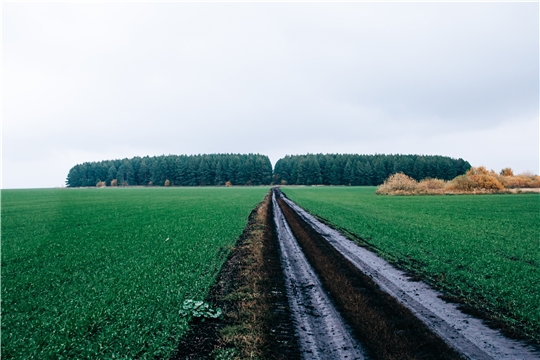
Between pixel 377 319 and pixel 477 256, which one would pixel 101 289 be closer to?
pixel 377 319

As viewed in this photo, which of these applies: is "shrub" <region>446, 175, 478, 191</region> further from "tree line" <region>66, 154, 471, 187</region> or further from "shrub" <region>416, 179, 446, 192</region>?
"tree line" <region>66, 154, 471, 187</region>

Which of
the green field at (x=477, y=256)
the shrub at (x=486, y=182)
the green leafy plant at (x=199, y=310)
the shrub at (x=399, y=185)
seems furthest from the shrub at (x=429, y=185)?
the green leafy plant at (x=199, y=310)

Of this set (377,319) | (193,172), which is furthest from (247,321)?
(193,172)

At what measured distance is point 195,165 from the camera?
166875mm

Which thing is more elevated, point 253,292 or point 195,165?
point 195,165

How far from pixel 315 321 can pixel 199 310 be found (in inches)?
119

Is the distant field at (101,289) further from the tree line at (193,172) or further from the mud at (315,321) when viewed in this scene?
the tree line at (193,172)

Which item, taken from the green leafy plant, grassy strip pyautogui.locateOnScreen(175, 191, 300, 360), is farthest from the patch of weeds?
the green leafy plant

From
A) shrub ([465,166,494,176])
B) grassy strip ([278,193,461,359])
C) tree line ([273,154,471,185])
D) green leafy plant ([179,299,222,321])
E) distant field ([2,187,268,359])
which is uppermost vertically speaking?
tree line ([273,154,471,185])

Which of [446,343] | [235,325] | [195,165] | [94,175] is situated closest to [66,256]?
[235,325]

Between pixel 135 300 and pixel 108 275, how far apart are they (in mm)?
3211

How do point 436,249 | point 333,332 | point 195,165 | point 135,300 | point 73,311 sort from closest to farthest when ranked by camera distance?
point 333,332, point 73,311, point 135,300, point 436,249, point 195,165

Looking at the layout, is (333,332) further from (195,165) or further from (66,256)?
(195,165)

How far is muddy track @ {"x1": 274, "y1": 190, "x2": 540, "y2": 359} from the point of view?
18.2ft
